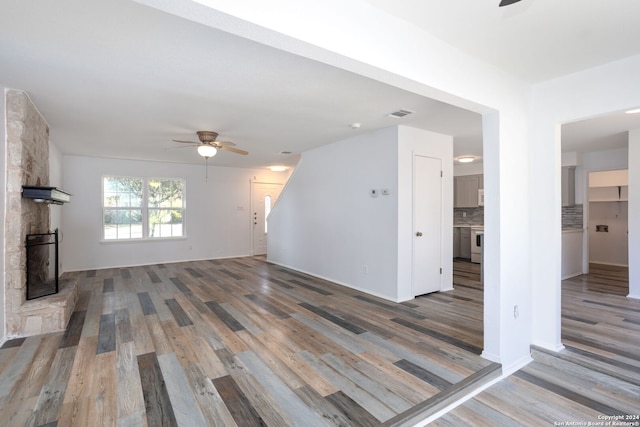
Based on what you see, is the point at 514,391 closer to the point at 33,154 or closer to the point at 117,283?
the point at 33,154

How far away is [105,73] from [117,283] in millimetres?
4143

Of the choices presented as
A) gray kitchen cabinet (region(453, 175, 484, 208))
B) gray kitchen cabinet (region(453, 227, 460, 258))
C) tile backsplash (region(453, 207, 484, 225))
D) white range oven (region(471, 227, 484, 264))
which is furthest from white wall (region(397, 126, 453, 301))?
tile backsplash (region(453, 207, 484, 225))

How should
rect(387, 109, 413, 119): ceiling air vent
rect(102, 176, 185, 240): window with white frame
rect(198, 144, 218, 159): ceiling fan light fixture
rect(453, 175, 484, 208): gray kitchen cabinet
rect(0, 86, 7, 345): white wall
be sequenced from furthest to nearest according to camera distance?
rect(453, 175, 484, 208): gray kitchen cabinet, rect(102, 176, 185, 240): window with white frame, rect(198, 144, 218, 159): ceiling fan light fixture, rect(387, 109, 413, 119): ceiling air vent, rect(0, 86, 7, 345): white wall

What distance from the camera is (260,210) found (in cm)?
909

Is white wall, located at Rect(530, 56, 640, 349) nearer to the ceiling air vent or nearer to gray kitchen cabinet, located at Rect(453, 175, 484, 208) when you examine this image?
the ceiling air vent

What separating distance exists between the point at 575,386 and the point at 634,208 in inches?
161

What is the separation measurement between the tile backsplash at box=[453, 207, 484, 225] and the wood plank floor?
15.8ft

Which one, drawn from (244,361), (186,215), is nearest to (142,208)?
(186,215)

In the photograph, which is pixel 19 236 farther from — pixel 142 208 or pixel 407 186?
pixel 407 186

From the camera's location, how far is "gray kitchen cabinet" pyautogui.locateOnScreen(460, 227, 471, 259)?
8141mm

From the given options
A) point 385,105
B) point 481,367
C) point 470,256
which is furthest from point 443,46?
point 470,256

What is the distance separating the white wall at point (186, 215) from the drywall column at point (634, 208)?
750 centimetres

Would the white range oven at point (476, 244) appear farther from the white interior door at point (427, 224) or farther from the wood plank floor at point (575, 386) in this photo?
the wood plank floor at point (575, 386)

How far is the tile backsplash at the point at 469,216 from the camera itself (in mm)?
8539
